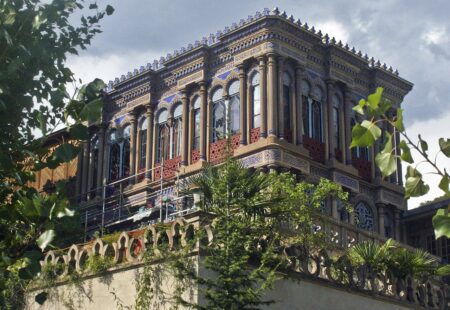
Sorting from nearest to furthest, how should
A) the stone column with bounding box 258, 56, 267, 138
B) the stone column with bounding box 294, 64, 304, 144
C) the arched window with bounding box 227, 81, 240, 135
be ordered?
the stone column with bounding box 258, 56, 267, 138, the stone column with bounding box 294, 64, 304, 144, the arched window with bounding box 227, 81, 240, 135

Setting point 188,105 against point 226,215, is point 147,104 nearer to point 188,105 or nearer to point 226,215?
point 188,105

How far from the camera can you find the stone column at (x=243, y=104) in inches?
1294

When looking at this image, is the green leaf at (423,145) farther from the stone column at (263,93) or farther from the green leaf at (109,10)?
the stone column at (263,93)

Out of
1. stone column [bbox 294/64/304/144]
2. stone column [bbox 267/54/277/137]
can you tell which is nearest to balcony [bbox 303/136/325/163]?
stone column [bbox 294/64/304/144]

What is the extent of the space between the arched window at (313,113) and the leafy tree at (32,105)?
21.1 meters

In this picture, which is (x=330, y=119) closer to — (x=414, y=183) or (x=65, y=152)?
(x=65, y=152)

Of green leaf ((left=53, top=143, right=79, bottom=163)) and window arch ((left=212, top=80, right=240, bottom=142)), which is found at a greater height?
window arch ((left=212, top=80, right=240, bottom=142))

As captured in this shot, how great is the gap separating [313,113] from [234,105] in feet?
10.2

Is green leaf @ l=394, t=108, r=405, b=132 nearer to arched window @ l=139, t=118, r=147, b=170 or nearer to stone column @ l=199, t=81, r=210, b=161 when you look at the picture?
stone column @ l=199, t=81, r=210, b=161

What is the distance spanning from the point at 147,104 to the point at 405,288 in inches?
715

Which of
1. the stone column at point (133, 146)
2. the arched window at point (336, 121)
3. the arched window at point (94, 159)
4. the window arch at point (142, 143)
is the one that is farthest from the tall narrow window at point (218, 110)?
the arched window at point (94, 159)

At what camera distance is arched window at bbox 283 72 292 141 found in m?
33.0

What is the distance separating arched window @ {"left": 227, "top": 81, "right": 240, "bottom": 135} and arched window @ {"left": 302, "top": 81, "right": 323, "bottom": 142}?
2525 millimetres

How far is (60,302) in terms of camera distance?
19562 mm
